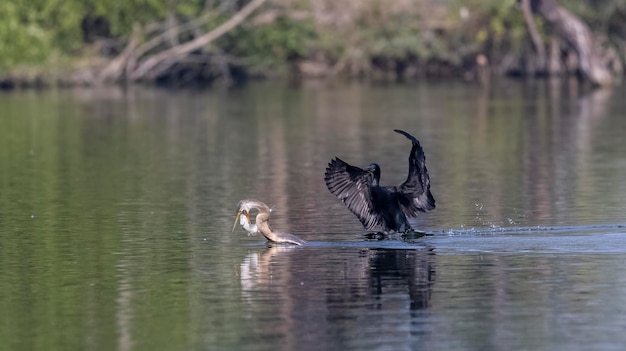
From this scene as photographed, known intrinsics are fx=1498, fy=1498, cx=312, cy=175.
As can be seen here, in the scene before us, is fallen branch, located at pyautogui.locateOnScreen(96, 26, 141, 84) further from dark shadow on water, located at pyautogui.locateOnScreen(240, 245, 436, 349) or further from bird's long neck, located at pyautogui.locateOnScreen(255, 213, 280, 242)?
dark shadow on water, located at pyautogui.locateOnScreen(240, 245, 436, 349)

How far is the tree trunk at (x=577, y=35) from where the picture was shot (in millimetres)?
45438

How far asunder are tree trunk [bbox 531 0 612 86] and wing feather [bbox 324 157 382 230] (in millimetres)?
32041

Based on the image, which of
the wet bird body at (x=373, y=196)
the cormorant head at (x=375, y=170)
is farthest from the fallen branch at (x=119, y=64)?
the cormorant head at (x=375, y=170)

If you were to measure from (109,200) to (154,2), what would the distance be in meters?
36.7

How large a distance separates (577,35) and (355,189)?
3336 cm

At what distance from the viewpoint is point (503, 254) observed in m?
13.4

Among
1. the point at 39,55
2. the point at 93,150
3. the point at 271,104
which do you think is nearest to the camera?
the point at 93,150

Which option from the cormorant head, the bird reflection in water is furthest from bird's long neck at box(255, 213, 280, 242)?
the cormorant head

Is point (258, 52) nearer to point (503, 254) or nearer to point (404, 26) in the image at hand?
point (404, 26)

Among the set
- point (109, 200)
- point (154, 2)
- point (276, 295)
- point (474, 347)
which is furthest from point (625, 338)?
point (154, 2)

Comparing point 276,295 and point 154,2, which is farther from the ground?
point 154,2

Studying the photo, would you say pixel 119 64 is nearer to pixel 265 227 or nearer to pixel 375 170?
pixel 265 227

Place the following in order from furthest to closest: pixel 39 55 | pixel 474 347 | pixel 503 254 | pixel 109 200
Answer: pixel 39 55 → pixel 109 200 → pixel 503 254 → pixel 474 347

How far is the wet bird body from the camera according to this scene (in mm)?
14156
